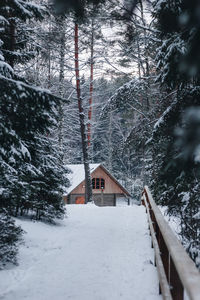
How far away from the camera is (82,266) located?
6.41 meters

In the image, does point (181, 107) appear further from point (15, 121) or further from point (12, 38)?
point (12, 38)

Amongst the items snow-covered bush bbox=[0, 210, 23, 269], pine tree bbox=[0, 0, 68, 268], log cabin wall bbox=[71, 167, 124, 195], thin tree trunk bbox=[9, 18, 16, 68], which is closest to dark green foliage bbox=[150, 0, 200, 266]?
pine tree bbox=[0, 0, 68, 268]

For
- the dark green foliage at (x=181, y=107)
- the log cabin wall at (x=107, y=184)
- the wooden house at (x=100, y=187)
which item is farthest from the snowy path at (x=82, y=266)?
the log cabin wall at (x=107, y=184)

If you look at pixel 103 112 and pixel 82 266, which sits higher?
pixel 103 112

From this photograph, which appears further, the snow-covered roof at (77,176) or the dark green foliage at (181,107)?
the snow-covered roof at (77,176)

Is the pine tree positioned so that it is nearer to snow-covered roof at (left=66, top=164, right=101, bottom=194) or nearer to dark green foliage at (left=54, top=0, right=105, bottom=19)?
dark green foliage at (left=54, top=0, right=105, bottom=19)

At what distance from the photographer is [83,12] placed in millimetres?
3191

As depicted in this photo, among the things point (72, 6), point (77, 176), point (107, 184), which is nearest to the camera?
point (72, 6)

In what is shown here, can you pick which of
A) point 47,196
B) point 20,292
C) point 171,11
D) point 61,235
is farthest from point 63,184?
point 171,11

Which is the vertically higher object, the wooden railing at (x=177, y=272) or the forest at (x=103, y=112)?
the forest at (x=103, y=112)

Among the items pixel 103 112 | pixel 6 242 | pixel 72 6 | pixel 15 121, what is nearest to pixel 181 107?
pixel 15 121

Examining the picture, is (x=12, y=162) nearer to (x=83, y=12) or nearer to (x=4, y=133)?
(x=4, y=133)

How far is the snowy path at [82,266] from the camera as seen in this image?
5.03 metres

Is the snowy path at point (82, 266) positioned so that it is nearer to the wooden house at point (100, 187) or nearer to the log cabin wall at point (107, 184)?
the wooden house at point (100, 187)
